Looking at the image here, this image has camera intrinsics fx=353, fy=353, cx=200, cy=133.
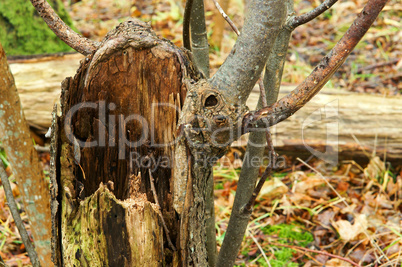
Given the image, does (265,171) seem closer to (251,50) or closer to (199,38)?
(251,50)

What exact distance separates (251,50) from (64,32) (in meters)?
0.71

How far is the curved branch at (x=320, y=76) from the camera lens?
0.90 meters

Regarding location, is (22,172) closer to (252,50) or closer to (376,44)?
(252,50)

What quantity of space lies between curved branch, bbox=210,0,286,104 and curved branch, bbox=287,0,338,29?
18 centimetres

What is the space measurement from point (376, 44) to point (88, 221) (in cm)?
517

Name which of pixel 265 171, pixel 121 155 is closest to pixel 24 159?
pixel 121 155

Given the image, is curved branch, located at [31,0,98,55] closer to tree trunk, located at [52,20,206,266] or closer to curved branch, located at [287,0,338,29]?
tree trunk, located at [52,20,206,266]

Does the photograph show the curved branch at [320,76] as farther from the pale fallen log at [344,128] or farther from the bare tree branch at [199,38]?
the pale fallen log at [344,128]

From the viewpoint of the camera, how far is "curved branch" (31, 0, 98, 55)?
4.26ft

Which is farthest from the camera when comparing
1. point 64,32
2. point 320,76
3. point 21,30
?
point 21,30

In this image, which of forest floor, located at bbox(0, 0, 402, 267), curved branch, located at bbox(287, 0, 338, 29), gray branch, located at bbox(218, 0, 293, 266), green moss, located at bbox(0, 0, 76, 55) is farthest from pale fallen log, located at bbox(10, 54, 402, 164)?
curved branch, located at bbox(287, 0, 338, 29)

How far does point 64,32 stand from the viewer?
1323 mm

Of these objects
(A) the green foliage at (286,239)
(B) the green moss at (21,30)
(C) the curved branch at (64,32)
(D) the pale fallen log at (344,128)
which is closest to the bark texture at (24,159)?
(C) the curved branch at (64,32)

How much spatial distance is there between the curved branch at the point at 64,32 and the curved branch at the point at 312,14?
0.74 m
